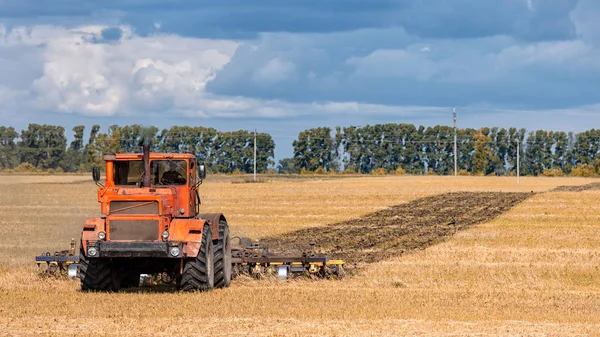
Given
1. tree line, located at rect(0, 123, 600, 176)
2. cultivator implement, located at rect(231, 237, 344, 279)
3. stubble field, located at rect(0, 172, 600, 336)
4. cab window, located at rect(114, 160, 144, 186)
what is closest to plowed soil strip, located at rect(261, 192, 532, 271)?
stubble field, located at rect(0, 172, 600, 336)

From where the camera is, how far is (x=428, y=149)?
157750mm

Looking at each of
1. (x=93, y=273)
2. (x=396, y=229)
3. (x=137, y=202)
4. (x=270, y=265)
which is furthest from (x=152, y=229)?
(x=396, y=229)

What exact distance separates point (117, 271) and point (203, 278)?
228 cm

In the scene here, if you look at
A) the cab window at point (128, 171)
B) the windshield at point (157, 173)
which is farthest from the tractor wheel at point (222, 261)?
the cab window at point (128, 171)

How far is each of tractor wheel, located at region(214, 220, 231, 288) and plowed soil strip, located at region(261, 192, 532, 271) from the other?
3.16 metres

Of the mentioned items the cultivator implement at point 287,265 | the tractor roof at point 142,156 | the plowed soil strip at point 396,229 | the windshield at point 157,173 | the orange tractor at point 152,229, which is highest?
the tractor roof at point 142,156

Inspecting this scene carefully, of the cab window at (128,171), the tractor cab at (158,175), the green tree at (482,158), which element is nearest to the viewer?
the tractor cab at (158,175)

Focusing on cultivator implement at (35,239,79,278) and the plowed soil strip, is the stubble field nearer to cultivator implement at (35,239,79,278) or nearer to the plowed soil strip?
the plowed soil strip

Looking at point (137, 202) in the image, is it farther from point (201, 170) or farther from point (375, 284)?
point (375, 284)

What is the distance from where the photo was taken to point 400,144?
A: 6230 inches

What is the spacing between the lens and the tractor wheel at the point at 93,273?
830 inches

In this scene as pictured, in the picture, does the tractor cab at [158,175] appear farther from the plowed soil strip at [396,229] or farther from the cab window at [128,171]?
the plowed soil strip at [396,229]

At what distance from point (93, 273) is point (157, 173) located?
262cm

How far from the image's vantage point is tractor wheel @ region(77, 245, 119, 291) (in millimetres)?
21094
